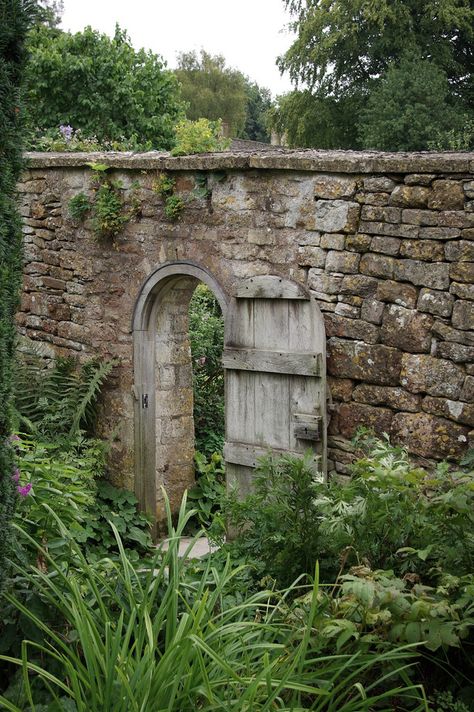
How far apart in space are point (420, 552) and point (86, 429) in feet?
15.4

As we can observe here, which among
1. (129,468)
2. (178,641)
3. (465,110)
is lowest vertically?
(129,468)

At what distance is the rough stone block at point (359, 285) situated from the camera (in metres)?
5.62

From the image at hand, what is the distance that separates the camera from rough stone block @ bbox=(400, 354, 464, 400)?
525cm

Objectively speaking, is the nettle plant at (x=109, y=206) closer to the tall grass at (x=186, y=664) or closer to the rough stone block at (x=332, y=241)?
the rough stone block at (x=332, y=241)

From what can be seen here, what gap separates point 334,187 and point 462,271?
104 centimetres

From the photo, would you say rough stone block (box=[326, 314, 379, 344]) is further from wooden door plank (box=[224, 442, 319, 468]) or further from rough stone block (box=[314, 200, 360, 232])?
wooden door plank (box=[224, 442, 319, 468])

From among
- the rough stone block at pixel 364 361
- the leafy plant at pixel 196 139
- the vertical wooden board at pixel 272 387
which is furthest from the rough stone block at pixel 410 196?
the leafy plant at pixel 196 139

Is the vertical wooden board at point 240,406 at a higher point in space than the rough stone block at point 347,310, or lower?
lower

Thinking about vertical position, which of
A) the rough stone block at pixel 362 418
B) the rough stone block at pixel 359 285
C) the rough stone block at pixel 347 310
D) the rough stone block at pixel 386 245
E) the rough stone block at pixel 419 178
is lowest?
the rough stone block at pixel 362 418

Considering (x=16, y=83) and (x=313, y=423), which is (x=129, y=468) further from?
(x=16, y=83)

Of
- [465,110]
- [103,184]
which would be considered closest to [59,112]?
[103,184]

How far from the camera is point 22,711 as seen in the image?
9.98 ft

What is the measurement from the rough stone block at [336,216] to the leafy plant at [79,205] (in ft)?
7.60

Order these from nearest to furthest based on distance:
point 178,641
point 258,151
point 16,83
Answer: point 178,641 < point 16,83 < point 258,151
